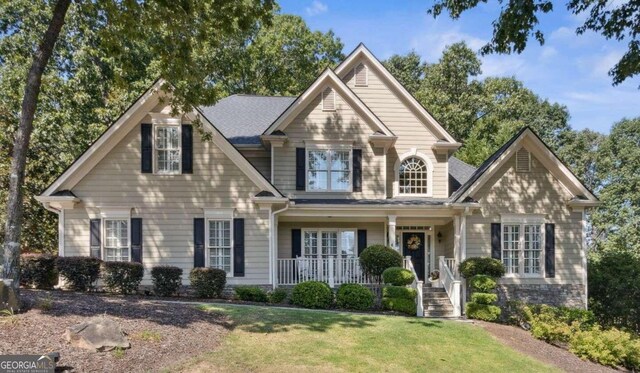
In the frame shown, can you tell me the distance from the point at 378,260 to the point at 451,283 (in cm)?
247

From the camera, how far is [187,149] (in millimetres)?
14672

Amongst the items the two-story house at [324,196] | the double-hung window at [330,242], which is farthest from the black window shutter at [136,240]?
the double-hung window at [330,242]

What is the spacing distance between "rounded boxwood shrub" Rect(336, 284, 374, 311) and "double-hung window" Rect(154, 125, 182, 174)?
6.50 meters

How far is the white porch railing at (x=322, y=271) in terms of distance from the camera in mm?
15273

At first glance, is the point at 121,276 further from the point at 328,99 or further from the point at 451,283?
the point at 451,283

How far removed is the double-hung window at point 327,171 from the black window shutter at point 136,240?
5870 millimetres

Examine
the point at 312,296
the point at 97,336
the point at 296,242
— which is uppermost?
the point at 296,242

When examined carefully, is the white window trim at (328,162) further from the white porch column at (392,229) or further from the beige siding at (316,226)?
the white porch column at (392,229)

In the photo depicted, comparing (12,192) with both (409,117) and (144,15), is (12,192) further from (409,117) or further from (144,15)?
(409,117)

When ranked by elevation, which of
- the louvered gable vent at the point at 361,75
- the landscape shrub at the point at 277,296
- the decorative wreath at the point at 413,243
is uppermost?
the louvered gable vent at the point at 361,75

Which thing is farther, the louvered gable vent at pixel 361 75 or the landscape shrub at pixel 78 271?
the louvered gable vent at pixel 361 75

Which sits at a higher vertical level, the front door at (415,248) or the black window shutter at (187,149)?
the black window shutter at (187,149)

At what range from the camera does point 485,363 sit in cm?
934

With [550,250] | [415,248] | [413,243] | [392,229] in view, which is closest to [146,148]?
[392,229]
